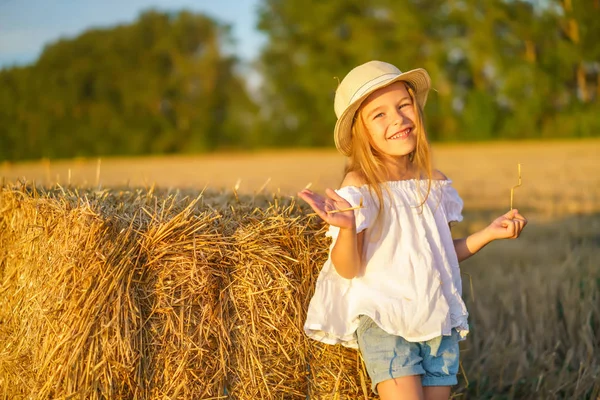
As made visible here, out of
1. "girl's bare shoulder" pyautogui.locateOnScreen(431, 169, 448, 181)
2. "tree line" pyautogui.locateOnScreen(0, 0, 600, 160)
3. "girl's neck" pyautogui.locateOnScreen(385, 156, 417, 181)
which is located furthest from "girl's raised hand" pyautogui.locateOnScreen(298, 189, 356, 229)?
"tree line" pyautogui.locateOnScreen(0, 0, 600, 160)

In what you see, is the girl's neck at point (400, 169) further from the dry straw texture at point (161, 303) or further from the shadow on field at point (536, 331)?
the shadow on field at point (536, 331)

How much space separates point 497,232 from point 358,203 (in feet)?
2.03

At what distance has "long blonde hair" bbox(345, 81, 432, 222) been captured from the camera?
276 cm

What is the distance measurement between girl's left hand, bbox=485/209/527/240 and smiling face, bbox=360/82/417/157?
47 cm

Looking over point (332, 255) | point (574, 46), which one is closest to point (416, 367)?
Result: point (332, 255)

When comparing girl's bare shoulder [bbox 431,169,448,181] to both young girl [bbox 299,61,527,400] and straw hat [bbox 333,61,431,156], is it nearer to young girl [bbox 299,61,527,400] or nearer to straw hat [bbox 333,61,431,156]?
young girl [bbox 299,61,527,400]

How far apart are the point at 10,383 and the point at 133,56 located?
40.4m

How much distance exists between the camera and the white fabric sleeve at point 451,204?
287 centimetres

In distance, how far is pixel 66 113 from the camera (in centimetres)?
3850

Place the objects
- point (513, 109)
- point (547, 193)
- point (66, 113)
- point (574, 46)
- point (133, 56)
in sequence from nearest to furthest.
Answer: point (547, 193) → point (574, 46) → point (513, 109) → point (66, 113) → point (133, 56)

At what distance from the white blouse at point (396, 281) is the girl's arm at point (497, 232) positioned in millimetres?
156

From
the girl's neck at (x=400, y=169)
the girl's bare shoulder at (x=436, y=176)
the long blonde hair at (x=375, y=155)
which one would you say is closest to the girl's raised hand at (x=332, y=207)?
the long blonde hair at (x=375, y=155)

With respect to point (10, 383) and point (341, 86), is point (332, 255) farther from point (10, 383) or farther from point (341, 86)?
point (10, 383)

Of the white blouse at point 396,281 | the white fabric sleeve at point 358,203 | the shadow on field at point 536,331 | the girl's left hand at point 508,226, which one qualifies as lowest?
the shadow on field at point 536,331
